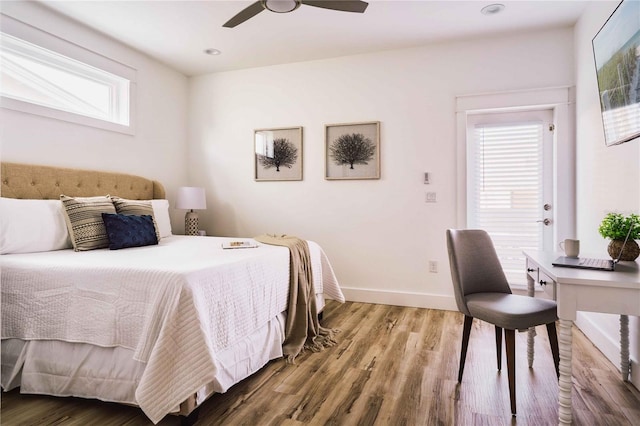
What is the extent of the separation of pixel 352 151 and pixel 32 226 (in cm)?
289

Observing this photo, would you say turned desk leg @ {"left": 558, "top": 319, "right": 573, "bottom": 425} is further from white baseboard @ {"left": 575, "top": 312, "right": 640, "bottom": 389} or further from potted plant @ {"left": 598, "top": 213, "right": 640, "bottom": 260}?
white baseboard @ {"left": 575, "top": 312, "right": 640, "bottom": 389}

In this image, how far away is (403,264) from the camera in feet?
12.6

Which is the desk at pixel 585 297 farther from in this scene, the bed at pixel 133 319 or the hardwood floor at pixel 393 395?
the bed at pixel 133 319

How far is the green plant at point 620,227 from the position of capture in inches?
69.0

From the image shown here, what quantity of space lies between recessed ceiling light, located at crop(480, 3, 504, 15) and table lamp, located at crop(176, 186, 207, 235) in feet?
10.9

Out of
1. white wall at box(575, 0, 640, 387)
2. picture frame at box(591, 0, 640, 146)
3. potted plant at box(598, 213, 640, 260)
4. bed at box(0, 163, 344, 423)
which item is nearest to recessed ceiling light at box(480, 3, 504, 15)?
white wall at box(575, 0, 640, 387)

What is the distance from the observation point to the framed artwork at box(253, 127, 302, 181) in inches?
167

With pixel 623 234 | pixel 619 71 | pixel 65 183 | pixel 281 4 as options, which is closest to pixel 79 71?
pixel 65 183

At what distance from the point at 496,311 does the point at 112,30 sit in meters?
3.96

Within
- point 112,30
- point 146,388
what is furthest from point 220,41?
point 146,388

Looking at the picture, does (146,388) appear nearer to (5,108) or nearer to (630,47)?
(5,108)

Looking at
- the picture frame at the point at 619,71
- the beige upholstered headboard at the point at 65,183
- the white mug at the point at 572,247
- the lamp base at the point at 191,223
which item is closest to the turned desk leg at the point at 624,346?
the white mug at the point at 572,247

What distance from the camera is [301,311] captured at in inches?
108

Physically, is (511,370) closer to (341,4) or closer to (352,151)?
(341,4)
